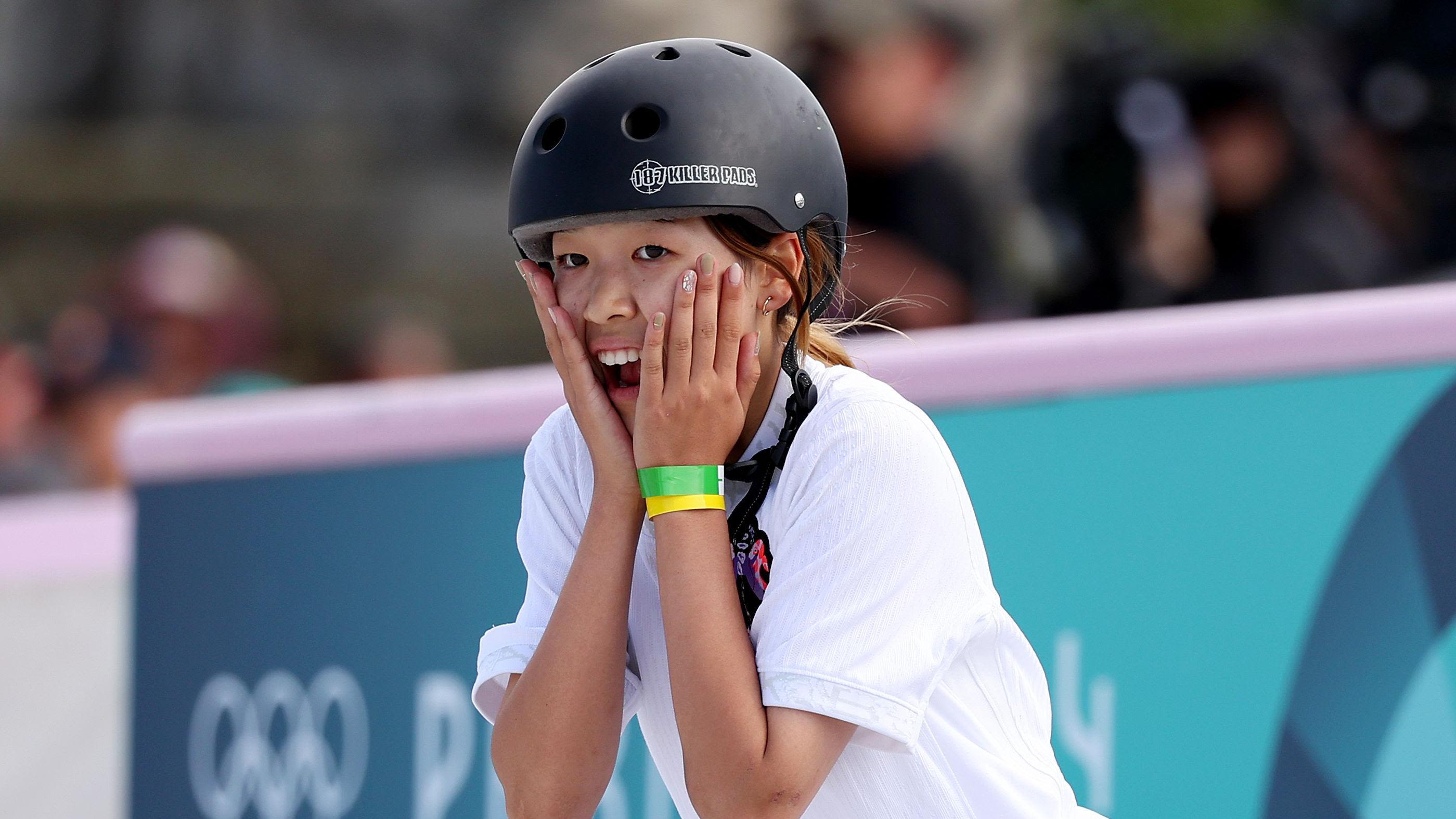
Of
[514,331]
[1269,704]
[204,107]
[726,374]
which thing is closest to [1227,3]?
[514,331]

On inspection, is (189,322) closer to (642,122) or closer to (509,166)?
(509,166)

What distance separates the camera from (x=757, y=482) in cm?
230

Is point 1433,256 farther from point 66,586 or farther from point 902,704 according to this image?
point 66,586

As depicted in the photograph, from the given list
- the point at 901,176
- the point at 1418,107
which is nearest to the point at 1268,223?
the point at 1418,107

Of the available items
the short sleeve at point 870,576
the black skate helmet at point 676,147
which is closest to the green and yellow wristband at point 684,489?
the short sleeve at point 870,576

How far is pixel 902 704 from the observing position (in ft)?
6.66

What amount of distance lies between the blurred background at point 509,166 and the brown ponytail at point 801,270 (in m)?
1.36

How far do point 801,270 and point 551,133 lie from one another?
40 cm

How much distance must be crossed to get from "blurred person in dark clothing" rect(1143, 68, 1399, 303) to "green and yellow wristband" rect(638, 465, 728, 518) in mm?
3053

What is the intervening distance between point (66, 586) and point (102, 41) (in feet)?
28.5

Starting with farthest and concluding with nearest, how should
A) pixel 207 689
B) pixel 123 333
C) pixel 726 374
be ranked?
1. pixel 123 333
2. pixel 207 689
3. pixel 726 374

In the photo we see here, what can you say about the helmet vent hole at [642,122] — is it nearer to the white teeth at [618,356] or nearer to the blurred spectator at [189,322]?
the white teeth at [618,356]

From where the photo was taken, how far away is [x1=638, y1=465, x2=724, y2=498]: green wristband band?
216 cm

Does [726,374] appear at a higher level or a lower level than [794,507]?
higher
